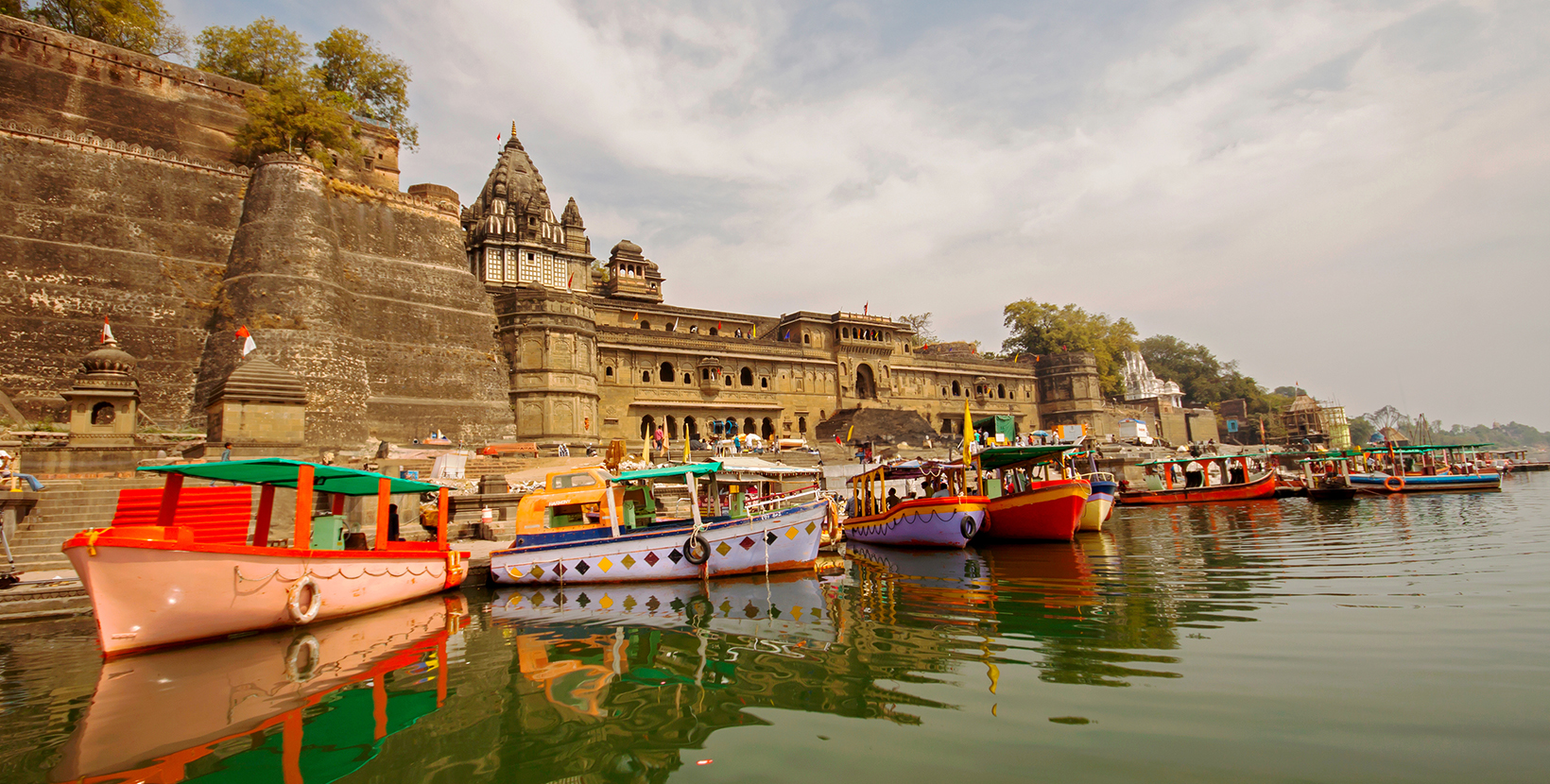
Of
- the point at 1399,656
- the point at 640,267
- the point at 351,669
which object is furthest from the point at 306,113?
the point at 1399,656

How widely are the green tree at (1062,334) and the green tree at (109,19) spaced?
180 ft

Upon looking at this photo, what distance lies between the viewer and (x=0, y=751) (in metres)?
4.79

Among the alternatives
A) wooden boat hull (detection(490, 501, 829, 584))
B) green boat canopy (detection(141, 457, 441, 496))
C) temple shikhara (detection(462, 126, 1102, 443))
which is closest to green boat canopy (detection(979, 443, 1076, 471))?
wooden boat hull (detection(490, 501, 829, 584))

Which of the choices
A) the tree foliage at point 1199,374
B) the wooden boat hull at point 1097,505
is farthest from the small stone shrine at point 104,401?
the tree foliage at point 1199,374

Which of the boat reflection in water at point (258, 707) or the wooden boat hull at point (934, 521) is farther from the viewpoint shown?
the wooden boat hull at point (934, 521)

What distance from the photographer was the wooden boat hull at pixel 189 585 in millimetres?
7297

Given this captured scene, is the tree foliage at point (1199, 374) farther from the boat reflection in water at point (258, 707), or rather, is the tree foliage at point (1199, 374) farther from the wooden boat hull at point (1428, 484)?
the boat reflection in water at point (258, 707)

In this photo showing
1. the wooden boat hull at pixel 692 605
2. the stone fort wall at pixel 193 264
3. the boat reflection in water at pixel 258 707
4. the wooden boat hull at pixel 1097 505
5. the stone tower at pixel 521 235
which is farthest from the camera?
the stone tower at pixel 521 235

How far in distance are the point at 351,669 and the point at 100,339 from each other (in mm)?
22444

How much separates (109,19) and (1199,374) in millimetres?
83118

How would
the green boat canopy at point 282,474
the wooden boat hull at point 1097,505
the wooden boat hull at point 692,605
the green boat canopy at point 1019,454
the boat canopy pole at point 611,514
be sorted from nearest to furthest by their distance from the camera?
the wooden boat hull at point 692,605, the green boat canopy at point 282,474, the boat canopy pole at point 611,514, the green boat canopy at point 1019,454, the wooden boat hull at point 1097,505

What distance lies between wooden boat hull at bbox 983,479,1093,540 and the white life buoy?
534 inches

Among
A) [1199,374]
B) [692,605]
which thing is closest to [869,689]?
[692,605]

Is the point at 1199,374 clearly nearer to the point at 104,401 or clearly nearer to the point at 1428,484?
the point at 1428,484
